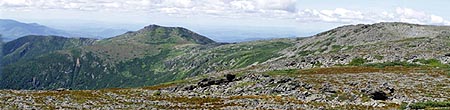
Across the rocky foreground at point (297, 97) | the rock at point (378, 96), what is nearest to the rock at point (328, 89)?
the rocky foreground at point (297, 97)

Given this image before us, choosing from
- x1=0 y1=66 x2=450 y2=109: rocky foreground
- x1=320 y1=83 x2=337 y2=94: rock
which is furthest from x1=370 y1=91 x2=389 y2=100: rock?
x1=320 y1=83 x2=337 y2=94: rock

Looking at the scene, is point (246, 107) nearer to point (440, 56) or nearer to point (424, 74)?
point (424, 74)

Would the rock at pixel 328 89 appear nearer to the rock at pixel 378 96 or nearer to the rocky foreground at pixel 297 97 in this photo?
the rocky foreground at pixel 297 97

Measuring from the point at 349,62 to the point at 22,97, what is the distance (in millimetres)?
77705

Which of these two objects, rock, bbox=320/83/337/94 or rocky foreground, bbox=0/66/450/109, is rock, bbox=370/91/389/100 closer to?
rocky foreground, bbox=0/66/450/109

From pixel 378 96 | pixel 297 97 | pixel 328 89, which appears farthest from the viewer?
pixel 328 89

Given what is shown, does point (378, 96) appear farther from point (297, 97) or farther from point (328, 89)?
point (297, 97)

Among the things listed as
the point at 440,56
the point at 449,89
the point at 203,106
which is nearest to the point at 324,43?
the point at 440,56

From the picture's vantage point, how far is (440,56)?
90000mm

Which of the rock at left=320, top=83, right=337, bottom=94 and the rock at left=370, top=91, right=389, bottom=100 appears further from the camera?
the rock at left=320, top=83, right=337, bottom=94

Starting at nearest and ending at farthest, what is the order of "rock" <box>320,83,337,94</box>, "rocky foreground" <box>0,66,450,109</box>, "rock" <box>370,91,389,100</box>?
"rocky foreground" <box>0,66,450,109</box>, "rock" <box>370,91,389,100</box>, "rock" <box>320,83,337,94</box>

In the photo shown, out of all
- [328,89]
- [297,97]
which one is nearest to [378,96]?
[328,89]

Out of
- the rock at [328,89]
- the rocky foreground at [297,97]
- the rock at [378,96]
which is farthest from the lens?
the rock at [328,89]

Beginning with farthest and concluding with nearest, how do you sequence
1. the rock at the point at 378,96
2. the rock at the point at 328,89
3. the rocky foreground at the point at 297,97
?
the rock at the point at 328,89
the rock at the point at 378,96
the rocky foreground at the point at 297,97
